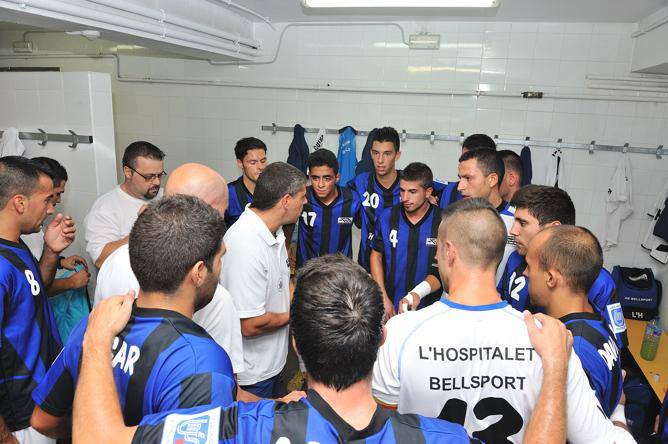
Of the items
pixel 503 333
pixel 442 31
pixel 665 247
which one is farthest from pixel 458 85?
pixel 503 333

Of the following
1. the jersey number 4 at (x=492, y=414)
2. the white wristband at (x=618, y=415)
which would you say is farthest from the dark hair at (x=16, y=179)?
the white wristband at (x=618, y=415)

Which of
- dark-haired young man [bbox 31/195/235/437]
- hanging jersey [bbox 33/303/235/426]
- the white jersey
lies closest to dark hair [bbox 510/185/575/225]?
the white jersey

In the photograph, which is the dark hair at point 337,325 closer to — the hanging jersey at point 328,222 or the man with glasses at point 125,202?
the man with glasses at point 125,202

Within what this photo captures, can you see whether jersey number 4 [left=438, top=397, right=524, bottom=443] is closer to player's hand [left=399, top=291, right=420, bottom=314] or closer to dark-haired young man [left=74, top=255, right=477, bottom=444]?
dark-haired young man [left=74, top=255, right=477, bottom=444]

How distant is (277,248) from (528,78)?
424cm

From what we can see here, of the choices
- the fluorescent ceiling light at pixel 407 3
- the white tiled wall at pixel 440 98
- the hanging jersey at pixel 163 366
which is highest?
the fluorescent ceiling light at pixel 407 3

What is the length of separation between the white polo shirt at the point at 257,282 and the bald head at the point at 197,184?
0.20 m

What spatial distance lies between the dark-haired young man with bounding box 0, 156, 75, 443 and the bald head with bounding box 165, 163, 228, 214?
700 millimetres

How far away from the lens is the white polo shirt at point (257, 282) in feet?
7.29

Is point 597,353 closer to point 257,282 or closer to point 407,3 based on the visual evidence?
point 257,282

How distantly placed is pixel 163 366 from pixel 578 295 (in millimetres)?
1595

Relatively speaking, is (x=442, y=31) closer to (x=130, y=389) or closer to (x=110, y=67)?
(x=110, y=67)

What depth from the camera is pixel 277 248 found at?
246cm

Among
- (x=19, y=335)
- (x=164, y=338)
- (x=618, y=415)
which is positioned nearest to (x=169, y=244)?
(x=164, y=338)
